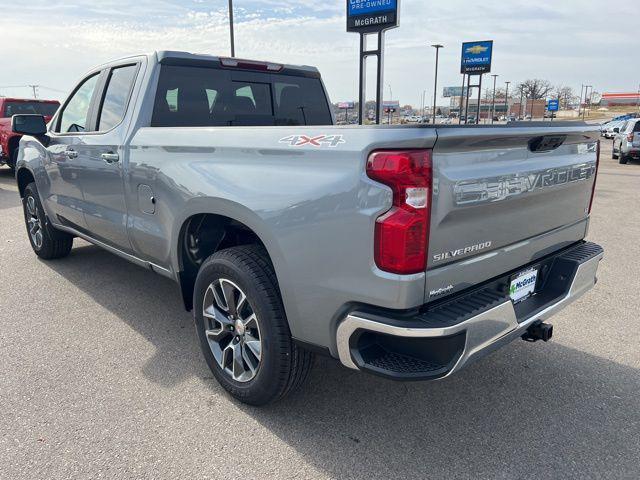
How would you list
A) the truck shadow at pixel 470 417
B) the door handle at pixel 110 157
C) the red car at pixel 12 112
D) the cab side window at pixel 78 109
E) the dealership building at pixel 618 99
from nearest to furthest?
the truck shadow at pixel 470 417 < the door handle at pixel 110 157 < the cab side window at pixel 78 109 < the red car at pixel 12 112 < the dealership building at pixel 618 99

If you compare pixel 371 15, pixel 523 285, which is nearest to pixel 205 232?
pixel 523 285

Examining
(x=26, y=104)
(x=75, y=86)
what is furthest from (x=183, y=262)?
(x=26, y=104)

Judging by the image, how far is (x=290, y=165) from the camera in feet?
8.02

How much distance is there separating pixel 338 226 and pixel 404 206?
1.02 feet

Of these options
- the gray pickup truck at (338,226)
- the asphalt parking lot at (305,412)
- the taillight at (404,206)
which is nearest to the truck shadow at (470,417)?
the asphalt parking lot at (305,412)

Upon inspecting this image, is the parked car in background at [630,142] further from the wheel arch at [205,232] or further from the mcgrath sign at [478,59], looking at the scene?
the wheel arch at [205,232]

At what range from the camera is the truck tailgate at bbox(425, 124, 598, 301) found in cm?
215

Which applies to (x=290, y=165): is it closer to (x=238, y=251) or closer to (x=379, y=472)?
(x=238, y=251)

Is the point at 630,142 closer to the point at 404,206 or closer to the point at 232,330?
the point at 232,330

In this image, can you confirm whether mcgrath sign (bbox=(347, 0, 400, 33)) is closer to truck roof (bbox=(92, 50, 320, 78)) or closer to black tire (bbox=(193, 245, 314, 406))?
truck roof (bbox=(92, 50, 320, 78))

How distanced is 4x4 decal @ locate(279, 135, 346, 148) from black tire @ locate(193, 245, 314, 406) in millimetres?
664

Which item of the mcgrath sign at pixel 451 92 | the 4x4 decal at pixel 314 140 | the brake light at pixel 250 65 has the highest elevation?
the mcgrath sign at pixel 451 92

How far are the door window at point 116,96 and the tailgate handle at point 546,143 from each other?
9.24ft

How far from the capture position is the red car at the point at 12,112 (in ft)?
42.9
